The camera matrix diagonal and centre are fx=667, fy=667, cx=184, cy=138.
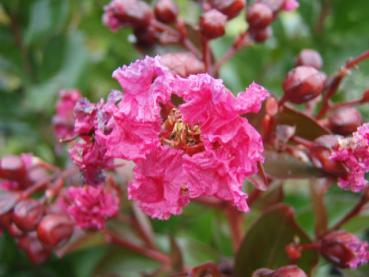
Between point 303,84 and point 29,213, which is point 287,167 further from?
point 29,213

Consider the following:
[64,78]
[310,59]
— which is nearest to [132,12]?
[310,59]

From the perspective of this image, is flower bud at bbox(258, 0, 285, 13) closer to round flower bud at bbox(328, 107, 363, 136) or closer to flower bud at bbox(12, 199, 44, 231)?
round flower bud at bbox(328, 107, 363, 136)

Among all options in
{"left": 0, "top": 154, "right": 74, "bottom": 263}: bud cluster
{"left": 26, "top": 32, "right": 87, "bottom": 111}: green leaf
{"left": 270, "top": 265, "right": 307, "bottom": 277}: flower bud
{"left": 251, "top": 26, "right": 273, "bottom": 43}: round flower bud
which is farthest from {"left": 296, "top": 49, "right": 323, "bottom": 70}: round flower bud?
{"left": 26, "top": 32, "right": 87, "bottom": 111}: green leaf

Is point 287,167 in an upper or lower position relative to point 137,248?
upper

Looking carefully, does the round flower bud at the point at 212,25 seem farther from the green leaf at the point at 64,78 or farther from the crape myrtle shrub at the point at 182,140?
the green leaf at the point at 64,78

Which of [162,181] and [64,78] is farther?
[64,78]

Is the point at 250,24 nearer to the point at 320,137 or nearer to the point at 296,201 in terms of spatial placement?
the point at 320,137
